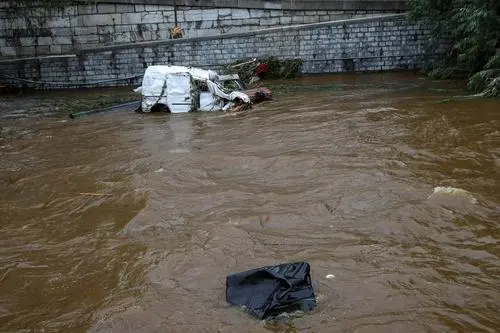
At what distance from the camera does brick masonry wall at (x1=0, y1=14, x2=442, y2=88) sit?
69.1 feet

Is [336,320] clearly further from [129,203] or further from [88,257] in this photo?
[129,203]

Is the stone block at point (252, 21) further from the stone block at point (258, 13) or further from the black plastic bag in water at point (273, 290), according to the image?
the black plastic bag in water at point (273, 290)

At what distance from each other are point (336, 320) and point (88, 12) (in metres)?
20.7

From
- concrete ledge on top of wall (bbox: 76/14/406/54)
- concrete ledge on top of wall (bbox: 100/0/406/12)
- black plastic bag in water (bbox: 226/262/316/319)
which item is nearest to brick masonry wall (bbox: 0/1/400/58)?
concrete ledge on top of wall (bbox: 100/0/406/12)

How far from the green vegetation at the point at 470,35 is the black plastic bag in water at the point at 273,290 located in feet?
35.8

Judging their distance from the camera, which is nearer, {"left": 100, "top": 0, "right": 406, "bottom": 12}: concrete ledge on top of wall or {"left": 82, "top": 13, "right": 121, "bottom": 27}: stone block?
{"left": 100, "top": 0, "right": 406, "bottom": 12}: concrete ledge on top of wall

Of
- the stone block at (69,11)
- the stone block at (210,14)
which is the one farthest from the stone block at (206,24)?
the stone block at (69,11)

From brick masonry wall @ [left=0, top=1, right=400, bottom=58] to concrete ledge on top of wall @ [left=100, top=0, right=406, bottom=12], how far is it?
0.17 metres

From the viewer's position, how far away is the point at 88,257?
17.5 ft

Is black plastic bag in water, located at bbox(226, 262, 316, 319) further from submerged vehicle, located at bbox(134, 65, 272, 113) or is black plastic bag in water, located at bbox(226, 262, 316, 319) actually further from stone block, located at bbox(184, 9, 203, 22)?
stone block, located at bbox(184, 9, 203, 22)

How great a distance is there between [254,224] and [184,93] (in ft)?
29.1

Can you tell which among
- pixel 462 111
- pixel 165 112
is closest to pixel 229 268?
pixel 462 111

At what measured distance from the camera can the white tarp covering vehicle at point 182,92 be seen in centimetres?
1403

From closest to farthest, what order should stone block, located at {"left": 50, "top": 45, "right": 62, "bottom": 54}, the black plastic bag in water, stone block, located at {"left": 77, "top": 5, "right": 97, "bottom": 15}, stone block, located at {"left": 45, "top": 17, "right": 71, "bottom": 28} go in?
the black plastic bag in water, stone block, located at {"left": 77, "top": 5, "right": 97, "bottom": 15}, stone block, located at {"left": 45, "top": 17, "right": 71, "bottom": 28}, stone block, located at {"left": 50, "top": 45, "right": 62, "bottom": 54}
